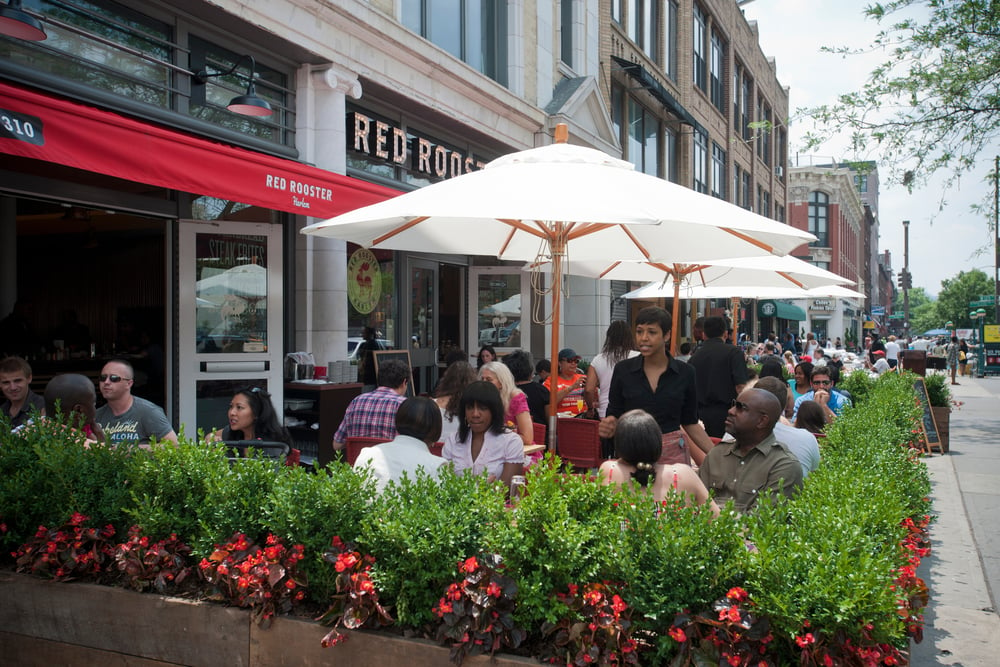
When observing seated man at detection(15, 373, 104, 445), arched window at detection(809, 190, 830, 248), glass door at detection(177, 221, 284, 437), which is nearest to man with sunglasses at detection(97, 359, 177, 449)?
seated man at detection(15, 373, 104, 445)

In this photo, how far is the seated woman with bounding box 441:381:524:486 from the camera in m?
4.73

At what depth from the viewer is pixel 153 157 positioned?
584 centimetres

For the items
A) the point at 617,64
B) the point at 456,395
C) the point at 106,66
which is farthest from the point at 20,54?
the point at 617,64

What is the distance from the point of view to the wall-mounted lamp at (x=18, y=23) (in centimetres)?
512

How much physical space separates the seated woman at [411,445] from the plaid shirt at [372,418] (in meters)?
1.55

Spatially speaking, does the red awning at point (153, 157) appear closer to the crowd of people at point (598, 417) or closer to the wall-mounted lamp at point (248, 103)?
the wall-mounted lamp at point (248, 103)

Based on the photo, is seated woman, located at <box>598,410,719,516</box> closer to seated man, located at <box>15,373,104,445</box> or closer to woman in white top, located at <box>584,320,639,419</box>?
seated man, located at <box>15,373,104,445</box>

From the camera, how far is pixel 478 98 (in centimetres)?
1219

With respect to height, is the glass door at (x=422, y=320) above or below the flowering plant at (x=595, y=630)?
above

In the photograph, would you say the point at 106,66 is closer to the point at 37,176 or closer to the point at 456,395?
the point at 37,176

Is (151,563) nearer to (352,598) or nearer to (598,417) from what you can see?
(352,598)

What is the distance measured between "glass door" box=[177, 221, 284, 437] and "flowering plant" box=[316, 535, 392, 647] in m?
5.31

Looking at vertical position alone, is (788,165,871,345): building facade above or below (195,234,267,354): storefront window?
above

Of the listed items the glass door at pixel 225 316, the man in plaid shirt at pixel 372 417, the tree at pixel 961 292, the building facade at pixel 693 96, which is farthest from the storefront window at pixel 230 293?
the tree at pixel 961 292
